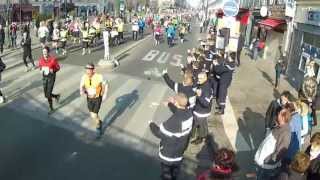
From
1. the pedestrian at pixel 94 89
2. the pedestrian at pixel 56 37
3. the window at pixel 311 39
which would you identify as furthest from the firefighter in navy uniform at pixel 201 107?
the pedestrian at pixel 56 37

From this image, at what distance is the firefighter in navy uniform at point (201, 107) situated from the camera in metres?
9.60

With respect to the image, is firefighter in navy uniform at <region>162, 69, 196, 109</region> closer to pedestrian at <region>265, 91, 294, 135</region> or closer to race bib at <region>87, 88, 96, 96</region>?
pedestrian at <region>265, 91, 294, 135</region>

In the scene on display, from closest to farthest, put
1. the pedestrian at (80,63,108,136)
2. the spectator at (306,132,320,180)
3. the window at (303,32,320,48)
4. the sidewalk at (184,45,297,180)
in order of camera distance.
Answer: the spectator at (306,132,320,180), the sidewalk at (184,45,297,180), the pedestrian at (80,63,108,136), the window at (303,32,320,48)

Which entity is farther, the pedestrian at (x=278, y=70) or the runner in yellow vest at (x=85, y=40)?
the runner in yellow vest at (x=85, y=40)

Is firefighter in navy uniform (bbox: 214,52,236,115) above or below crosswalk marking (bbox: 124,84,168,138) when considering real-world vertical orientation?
above

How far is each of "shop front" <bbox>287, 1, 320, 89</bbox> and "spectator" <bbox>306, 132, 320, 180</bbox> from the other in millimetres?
11472

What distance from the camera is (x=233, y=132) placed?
11328 mm

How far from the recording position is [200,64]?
11.9 m

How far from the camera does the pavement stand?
8516mm

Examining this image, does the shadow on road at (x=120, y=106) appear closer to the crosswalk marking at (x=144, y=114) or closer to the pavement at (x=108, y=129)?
the pavement at (x=108, y=129)

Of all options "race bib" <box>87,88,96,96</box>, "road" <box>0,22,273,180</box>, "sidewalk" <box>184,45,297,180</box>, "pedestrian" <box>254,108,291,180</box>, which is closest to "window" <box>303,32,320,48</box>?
"sidewalk" <box>184,45,297,180</box>

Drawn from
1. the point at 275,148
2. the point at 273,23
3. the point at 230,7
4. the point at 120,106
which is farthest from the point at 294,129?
the point at 273,23

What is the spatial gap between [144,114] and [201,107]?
3188 millimetres

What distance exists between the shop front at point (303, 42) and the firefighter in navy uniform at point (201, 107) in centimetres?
863
